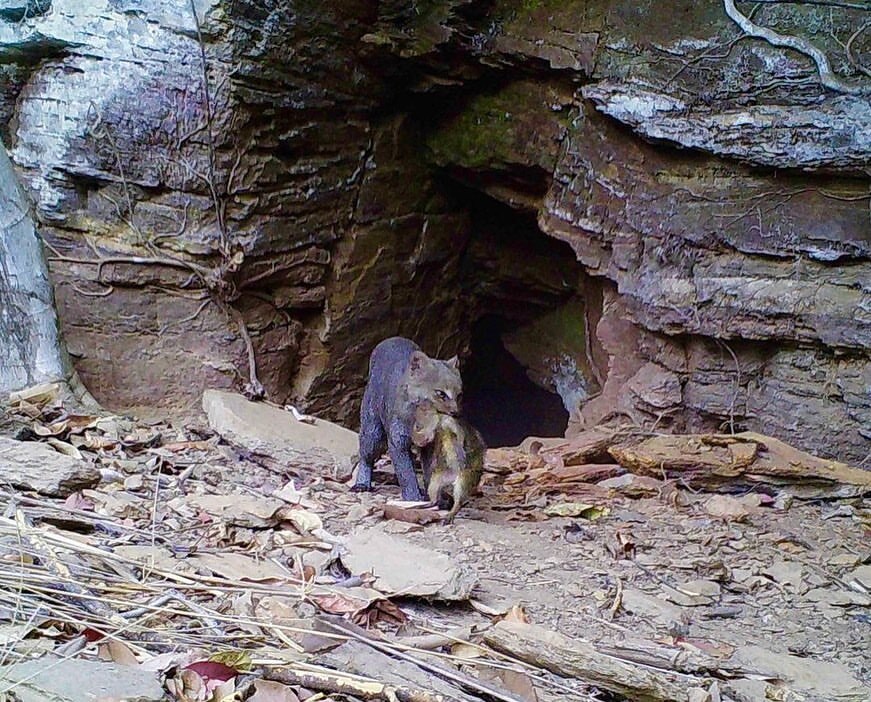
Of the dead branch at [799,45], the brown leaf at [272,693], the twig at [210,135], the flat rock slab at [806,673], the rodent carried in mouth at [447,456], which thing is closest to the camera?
the brown leaf at [272,693]

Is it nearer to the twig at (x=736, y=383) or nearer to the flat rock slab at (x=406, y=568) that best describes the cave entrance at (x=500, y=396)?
the twig at (x=736, y=383)

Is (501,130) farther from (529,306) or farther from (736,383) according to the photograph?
(736,383)

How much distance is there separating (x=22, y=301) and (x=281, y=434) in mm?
1882

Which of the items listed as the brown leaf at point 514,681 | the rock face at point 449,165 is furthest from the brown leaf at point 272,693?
the rock face at point 449,165

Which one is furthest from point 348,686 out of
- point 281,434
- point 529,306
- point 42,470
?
point 529,306

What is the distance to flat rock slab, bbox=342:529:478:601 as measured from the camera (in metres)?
3.35

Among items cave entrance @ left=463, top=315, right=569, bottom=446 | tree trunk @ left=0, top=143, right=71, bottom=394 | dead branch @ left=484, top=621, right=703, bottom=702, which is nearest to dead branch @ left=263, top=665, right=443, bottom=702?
dead branch @ left=484, top=621, right=703, bottom=702

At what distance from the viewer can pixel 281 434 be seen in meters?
5.89

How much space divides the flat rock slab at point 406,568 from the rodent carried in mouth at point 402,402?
967 mm

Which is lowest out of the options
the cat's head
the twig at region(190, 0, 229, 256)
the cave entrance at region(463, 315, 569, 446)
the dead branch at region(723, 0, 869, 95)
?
the cave entrance at region(463, 315, 569, 446)

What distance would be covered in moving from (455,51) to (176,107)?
2314 millimetres

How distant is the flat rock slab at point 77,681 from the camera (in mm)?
2057

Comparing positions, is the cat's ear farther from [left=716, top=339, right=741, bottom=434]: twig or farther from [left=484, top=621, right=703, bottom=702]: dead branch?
[left=716, top=339, right=741, bottom=434]: twig

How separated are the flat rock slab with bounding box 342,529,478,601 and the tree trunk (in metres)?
2.94
